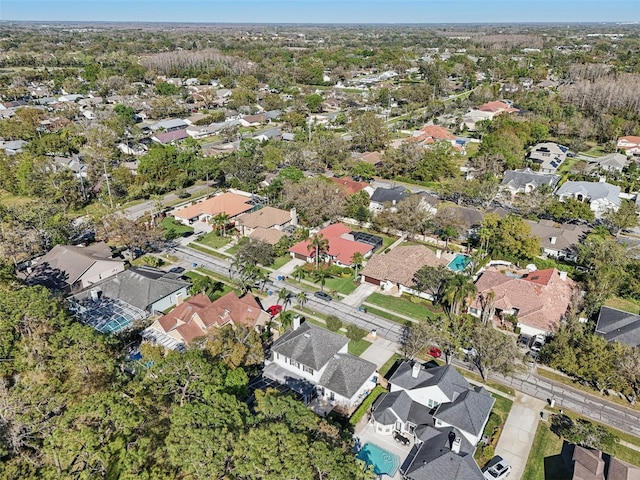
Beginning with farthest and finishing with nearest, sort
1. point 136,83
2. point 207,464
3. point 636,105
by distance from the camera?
point 136,83 → point 636,105 → point 207,464

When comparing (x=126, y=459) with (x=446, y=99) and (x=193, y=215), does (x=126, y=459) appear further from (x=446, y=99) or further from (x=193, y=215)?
(x=446, y=99)

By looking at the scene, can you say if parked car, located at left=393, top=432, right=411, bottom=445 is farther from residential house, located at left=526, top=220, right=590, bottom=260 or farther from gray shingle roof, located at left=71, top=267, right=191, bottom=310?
residential house, located at left=526, top=220, right=590, bottom=260

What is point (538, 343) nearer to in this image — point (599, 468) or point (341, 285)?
point (599, 468)

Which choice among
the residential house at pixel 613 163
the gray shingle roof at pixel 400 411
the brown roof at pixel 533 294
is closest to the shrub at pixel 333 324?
the gray shingle roof at pixel 400 411

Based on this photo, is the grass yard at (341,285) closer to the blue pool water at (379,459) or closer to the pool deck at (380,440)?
the pool deck at (380,440)

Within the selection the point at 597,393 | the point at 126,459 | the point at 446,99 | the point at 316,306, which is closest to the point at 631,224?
the point at 597,393

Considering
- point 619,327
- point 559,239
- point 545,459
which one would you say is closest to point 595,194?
point 559,239
